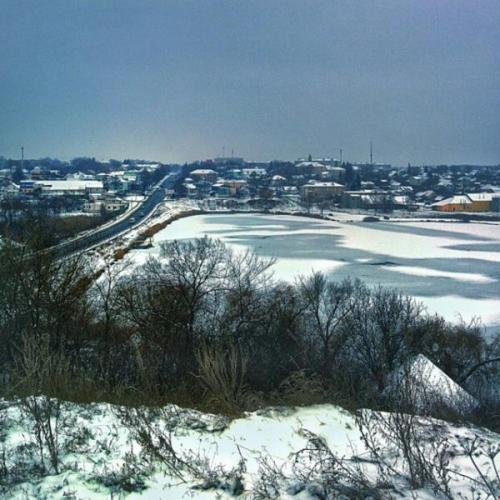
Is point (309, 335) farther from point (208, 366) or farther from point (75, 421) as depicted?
point (75, 421)

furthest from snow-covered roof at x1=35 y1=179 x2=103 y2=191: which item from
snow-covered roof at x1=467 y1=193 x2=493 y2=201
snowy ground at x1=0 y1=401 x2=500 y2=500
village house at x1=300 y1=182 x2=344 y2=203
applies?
snowy ground at x1=0 y1=401 x2=500 y2=500

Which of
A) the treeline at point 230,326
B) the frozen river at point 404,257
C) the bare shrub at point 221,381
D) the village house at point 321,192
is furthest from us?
the village house at point 321,192

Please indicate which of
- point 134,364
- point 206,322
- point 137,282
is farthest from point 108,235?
point 134,364

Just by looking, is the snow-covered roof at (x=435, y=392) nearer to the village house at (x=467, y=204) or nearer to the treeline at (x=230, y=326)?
the treeline at (x=230, y=326)

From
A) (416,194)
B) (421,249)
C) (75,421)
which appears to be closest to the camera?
(75,421)

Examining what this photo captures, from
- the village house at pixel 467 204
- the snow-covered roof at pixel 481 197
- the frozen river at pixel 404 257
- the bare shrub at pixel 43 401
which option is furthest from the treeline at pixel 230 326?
the snow-covered roof at pixel 481 197
